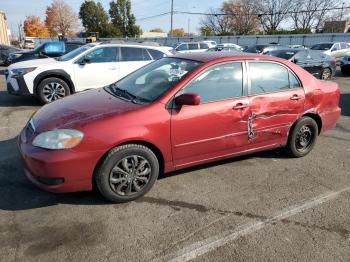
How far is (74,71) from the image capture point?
27.2 ft

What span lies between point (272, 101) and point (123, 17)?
68352mm

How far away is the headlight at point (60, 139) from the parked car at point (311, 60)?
1102 cm

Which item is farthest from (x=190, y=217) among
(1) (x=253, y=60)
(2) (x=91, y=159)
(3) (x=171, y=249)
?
(1) (x=253, y=60)

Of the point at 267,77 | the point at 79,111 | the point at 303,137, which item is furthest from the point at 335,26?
the point at 79,111

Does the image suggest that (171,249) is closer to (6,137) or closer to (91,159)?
(91,159)

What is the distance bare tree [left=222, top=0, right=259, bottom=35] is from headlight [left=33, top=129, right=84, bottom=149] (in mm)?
73993

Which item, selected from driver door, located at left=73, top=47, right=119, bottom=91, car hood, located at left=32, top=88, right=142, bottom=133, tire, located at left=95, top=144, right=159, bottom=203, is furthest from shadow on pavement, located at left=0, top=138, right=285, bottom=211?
driver door, located at left=73, top=47, right=119, bottom=91

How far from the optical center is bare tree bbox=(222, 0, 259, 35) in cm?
7250

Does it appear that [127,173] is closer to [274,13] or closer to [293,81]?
[293,81]

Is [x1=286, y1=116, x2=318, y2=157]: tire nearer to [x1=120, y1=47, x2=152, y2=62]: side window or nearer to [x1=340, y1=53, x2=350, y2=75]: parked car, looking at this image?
[x1=120, y1=47, x2=152, y2=62]: side window

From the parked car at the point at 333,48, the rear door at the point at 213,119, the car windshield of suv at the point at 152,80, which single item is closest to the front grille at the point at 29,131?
the car windshield of suv at the point at 152,80

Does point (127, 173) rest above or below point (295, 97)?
below

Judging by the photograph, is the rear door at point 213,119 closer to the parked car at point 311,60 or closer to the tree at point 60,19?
the parked car at point 311,60

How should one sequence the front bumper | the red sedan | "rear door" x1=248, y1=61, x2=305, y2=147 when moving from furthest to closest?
"rear door" x1=248, y1=61, x2=305, y2=147 < the red sedan < the front bumper
